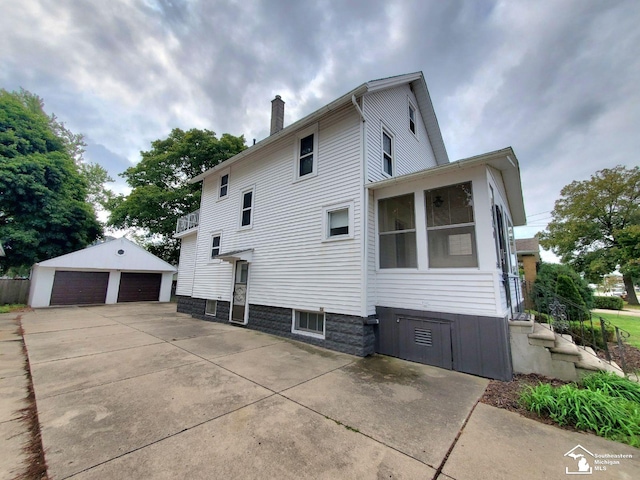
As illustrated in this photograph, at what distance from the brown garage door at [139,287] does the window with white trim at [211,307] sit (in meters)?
10.1

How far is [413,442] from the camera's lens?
259 centimetres

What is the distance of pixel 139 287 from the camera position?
→ 56.0 ft

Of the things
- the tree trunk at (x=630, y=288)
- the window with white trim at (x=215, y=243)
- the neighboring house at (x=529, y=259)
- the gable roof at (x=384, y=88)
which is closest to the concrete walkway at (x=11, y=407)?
the window with white trim at (x=215, y=243)

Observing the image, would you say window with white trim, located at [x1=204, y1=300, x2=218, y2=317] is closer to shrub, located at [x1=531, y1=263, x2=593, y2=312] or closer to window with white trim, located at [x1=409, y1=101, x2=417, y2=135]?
window with white trim, located at [x1=409, y1=101, x2=417, y2=135]

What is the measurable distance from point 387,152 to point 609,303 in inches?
955

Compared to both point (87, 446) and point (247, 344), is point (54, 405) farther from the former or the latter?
point (247, 344)

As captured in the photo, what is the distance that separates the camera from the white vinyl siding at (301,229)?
246 inches

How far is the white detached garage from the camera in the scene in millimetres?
13914

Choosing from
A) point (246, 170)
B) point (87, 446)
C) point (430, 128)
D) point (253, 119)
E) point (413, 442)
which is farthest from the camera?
point (253, 119)

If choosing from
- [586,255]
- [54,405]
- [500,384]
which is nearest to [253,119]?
[54,405]

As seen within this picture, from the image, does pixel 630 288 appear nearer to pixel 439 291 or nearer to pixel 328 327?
pixel 439 291

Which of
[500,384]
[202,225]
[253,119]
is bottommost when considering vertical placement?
[500,384]

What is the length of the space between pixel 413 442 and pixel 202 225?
11.1 m

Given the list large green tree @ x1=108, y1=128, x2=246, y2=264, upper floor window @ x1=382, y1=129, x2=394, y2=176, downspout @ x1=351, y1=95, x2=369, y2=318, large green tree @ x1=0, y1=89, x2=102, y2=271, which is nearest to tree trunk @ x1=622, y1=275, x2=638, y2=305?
upper floor window @ x1=382, y1=129, x2=394, y2=176
